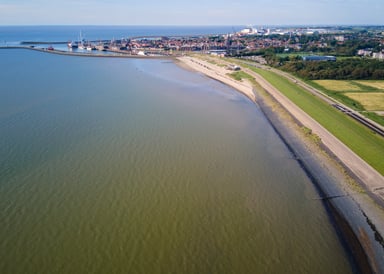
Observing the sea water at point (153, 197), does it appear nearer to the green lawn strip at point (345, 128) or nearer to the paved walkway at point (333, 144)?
the paved walkway at point (333, 144)

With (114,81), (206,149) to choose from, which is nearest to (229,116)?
(206,149)

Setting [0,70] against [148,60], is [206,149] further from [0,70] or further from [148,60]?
[148,60]

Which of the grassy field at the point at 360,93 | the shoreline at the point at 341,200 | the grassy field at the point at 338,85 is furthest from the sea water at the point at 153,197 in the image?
the grassy field at the point at 338,85

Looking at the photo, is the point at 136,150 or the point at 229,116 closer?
the point at 136,150

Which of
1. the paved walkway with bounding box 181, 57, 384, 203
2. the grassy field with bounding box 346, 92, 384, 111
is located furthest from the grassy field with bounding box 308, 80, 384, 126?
the paved walkway with bounding box 181, 57, 384, 203

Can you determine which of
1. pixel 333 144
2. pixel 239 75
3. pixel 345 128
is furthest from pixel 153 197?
pixel 239 75
